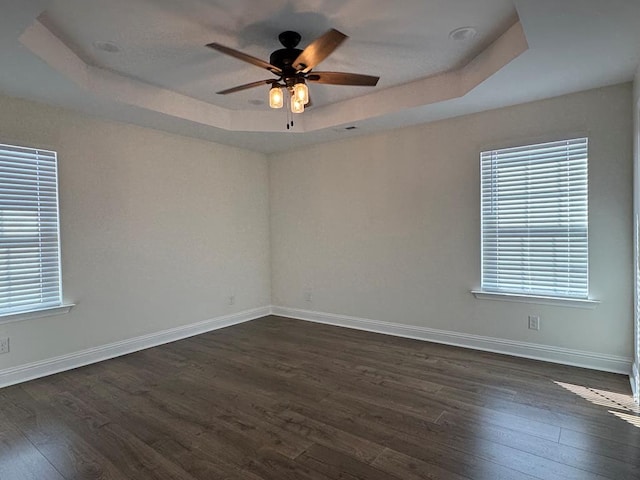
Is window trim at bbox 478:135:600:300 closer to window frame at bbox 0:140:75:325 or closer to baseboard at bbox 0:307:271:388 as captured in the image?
baseboard at bbox 0:307:271:388

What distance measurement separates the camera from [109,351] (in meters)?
3.83

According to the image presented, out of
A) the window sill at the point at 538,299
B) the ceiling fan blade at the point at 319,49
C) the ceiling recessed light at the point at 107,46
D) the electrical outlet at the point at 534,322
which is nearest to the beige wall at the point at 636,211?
the window sill at the point at 538,299

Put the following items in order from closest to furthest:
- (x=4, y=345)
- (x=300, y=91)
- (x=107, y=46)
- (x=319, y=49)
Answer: (x=319, y=49) < (x=300, y=91) < (x=107, y=46) < (x=4, y=345)

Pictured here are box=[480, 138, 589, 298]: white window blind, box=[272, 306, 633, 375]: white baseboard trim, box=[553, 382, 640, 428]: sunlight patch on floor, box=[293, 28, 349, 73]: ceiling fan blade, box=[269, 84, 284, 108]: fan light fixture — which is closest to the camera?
box=[293, 28, 349, 73]: ceiling fan blade

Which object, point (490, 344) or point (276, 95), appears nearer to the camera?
point (276, 95)

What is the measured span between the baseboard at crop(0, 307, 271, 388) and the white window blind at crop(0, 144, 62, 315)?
20.7 inches

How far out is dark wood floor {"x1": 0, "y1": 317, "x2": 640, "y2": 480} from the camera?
2012 millimetres

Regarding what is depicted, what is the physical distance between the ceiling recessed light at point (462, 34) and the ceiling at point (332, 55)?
0.04 metres

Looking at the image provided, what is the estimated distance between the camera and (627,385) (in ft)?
9.58

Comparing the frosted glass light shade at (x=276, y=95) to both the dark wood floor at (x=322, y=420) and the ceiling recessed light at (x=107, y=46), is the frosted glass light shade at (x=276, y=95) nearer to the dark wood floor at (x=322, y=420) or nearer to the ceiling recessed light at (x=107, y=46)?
the ceiling recessed light at (x=107, y=46)

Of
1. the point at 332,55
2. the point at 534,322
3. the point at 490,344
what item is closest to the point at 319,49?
the point at 332,55

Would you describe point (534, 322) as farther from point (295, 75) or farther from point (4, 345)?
point (4, 345)

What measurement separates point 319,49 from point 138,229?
292 centimetres

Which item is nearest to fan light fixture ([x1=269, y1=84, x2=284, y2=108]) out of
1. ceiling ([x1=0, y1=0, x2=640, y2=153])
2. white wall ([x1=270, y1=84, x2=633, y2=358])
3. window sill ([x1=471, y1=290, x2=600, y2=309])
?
ceiling ([x1=0, y1=0, x2=640, y2=153])
